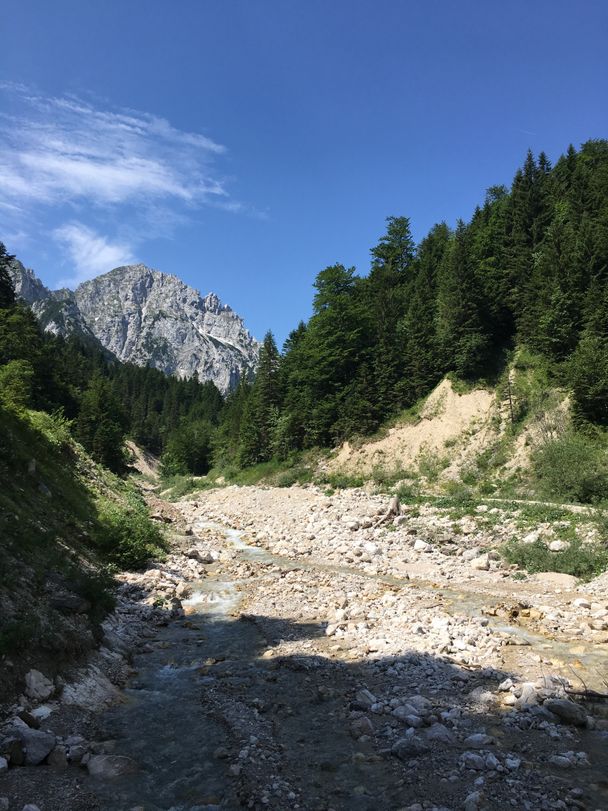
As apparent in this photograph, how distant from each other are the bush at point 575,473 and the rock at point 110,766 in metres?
22.2

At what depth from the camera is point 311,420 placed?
169 ft

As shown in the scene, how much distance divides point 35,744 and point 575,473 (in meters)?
23.8

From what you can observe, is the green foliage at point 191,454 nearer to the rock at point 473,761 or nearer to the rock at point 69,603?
the rock at point 69,603

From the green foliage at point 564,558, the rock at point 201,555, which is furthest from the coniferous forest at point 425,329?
the green foliage at point 564,558

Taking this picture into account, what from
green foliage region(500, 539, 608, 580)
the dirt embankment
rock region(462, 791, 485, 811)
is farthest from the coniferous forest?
rock region(462, 791, 485, 811)

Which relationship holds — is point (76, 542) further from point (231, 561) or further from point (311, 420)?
point (311, 420)

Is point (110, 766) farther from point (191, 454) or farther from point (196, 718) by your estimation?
point (191, 454)

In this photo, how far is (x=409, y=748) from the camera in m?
6.78

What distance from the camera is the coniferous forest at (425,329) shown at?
34.8m

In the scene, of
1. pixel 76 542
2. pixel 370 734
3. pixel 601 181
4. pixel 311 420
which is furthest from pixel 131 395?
pixel 370 734

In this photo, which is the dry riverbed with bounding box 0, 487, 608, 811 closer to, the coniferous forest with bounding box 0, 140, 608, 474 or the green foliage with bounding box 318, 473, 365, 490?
the coniferous forest with bounding box 0, 140, 608, 474

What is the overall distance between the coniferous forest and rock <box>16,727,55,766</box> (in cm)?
1924

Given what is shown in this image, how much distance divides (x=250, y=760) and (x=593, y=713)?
5.56 meters

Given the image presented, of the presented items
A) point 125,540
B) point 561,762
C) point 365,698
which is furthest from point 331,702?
point 125,540
